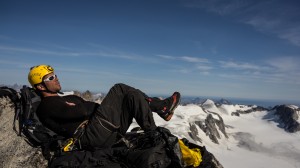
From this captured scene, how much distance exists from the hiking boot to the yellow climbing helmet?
3846 mm

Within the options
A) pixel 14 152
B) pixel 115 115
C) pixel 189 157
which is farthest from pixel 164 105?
pixel 14 152

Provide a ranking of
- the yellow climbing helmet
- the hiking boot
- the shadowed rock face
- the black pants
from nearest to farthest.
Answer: the shadowed rock face
the black pants
the hiking boot
the yellow climbing helmet

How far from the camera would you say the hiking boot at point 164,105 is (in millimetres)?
9890

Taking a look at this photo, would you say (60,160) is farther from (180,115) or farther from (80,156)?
(180,115)

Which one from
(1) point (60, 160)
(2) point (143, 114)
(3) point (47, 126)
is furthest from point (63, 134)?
(2) point (143, 114)

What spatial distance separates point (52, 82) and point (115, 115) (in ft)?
8.90

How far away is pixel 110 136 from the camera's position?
9.50 metres

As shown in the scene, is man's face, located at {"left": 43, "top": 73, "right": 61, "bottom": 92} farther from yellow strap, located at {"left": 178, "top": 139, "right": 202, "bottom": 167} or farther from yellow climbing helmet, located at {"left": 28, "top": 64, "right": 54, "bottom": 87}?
yellow strap, located at {"left": 178, "top": 139, "right": 202, "bottom": 167}

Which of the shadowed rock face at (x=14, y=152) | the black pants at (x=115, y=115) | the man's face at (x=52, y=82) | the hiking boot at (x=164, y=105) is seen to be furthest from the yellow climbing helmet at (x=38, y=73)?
the hiking boot at (x=164, y=105)

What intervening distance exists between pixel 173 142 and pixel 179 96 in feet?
9.81

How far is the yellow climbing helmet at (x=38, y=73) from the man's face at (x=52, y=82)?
13 centimetres

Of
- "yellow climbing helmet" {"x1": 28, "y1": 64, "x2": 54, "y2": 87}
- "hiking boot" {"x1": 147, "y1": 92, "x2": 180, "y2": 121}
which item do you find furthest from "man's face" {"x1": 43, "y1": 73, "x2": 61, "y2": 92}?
"hiking boot" {"x1": 147, "y1": 92, "x2": 180, "y2": 121}

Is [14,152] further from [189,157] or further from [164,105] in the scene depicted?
[189,157]

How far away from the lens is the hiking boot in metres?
9.89
